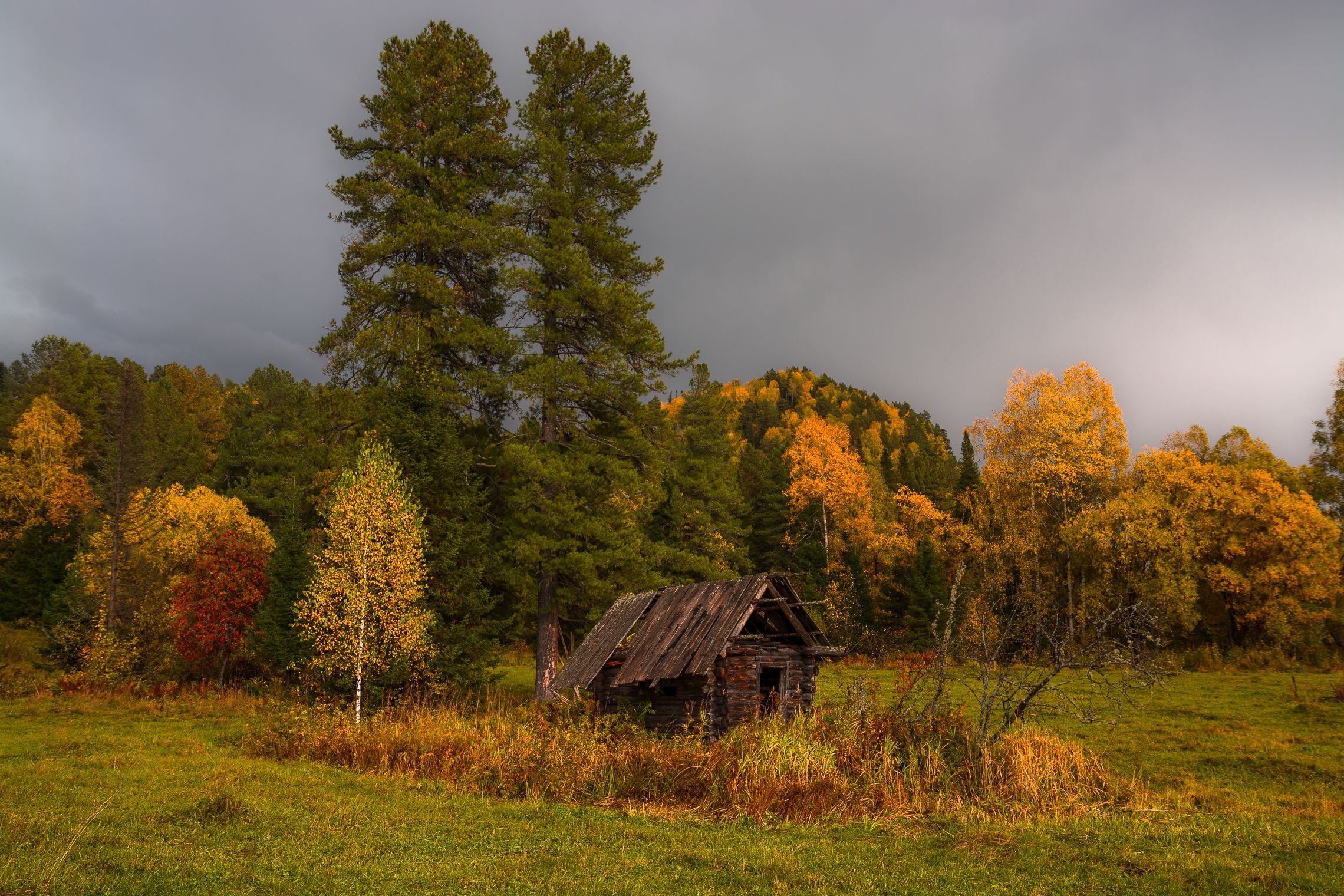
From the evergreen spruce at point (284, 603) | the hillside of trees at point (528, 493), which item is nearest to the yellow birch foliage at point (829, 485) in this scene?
the hillside of trees at point (528, 493)

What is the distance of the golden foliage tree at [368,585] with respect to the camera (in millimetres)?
22703

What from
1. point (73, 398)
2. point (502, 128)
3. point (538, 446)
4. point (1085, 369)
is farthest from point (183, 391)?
point (1085, 369)

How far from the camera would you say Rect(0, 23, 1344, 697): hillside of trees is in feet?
84.9

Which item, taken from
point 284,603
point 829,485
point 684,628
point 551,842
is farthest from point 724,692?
point 829,485

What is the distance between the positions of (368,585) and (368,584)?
0.22 feet

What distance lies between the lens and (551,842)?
10.2 metres

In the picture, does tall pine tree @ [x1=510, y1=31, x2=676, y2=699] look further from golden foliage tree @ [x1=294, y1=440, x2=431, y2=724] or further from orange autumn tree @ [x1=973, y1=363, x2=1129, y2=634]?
orange autumn tree @ [x1=973, y1=363, x2=1129, y2=634]

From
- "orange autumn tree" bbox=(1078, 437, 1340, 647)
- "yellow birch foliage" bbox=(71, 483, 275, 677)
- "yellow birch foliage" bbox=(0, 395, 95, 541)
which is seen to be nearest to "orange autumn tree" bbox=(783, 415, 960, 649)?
"orange autumn tree" bbox=(1078, 437, 1340, 647)

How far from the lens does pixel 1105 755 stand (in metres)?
17.9

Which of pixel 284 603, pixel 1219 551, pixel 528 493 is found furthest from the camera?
pixel 1219 551

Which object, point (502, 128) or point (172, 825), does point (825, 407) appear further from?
point (172, 825)

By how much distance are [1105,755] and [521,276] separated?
75.2ft

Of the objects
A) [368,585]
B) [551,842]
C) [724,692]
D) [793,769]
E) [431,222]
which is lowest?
[551,842]

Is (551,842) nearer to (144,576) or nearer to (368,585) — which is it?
(368,585)
